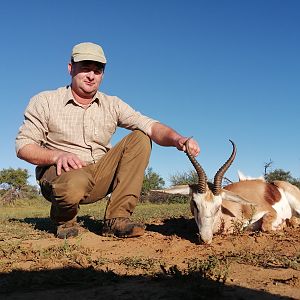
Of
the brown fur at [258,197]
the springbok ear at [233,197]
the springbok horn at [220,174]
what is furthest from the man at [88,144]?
the brown fur at [258,197]

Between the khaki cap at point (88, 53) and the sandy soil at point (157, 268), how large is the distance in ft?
6.81

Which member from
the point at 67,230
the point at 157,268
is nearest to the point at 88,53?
the point at 67,230

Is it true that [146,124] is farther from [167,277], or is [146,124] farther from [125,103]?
[167,277]

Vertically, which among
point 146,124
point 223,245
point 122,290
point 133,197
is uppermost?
point 146,124

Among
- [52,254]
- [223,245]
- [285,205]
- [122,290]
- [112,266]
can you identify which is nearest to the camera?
[122,290]

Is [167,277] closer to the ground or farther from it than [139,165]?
closer to the ground

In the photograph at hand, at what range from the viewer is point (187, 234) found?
5664 mm

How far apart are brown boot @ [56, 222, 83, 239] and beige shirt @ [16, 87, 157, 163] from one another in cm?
79

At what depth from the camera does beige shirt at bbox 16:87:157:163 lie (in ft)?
18.0

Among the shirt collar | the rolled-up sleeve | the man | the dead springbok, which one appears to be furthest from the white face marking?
the rolled-up sleeve

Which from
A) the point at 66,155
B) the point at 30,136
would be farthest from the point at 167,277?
the point at 30,136

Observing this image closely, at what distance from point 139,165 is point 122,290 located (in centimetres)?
271

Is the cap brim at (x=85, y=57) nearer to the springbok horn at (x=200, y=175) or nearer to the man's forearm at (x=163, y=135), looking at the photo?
the man's forearm at (x=163, y=135)

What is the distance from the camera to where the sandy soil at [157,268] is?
280 centimetres
